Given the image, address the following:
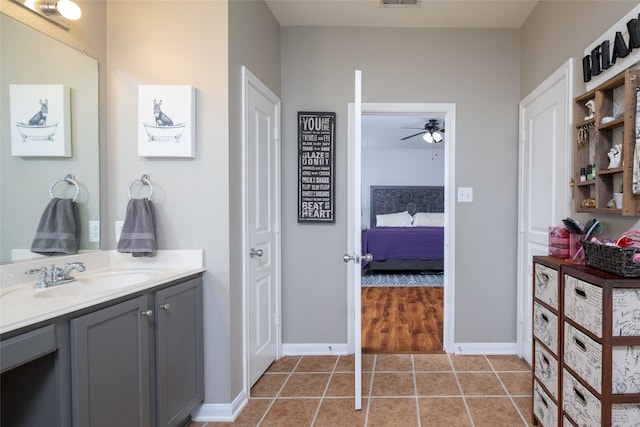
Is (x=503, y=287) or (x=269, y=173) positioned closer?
(x=269, y=173)

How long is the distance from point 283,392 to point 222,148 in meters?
1.61

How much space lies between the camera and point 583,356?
139cm

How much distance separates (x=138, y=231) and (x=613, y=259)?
7.15ft

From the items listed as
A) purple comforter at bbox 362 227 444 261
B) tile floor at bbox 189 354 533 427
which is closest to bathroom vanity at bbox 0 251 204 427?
tile floor at bbox 189 354 533 427

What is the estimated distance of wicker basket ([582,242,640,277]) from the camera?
4.14 feet

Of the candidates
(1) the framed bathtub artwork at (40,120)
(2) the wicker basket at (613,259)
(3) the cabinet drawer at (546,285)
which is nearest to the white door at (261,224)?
(1) the framed bathtub artwork at (40,120)

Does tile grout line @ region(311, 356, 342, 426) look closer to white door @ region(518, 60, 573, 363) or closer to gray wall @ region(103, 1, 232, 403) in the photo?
gray wall @ region(103, 1, 232, 403)

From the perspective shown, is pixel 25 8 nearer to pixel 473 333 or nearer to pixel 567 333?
pixel 567 333

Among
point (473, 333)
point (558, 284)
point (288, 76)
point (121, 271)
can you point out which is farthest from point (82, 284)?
point (473, 333)

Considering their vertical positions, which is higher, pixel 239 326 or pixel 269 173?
pixel 269 173

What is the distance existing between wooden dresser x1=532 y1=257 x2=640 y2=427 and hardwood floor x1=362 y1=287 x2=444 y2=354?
4.30ft

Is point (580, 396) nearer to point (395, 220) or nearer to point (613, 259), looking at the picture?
point (613, 259)

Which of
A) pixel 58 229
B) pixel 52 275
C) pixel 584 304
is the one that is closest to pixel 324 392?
pixel 584 304

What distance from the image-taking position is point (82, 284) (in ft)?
5.28
